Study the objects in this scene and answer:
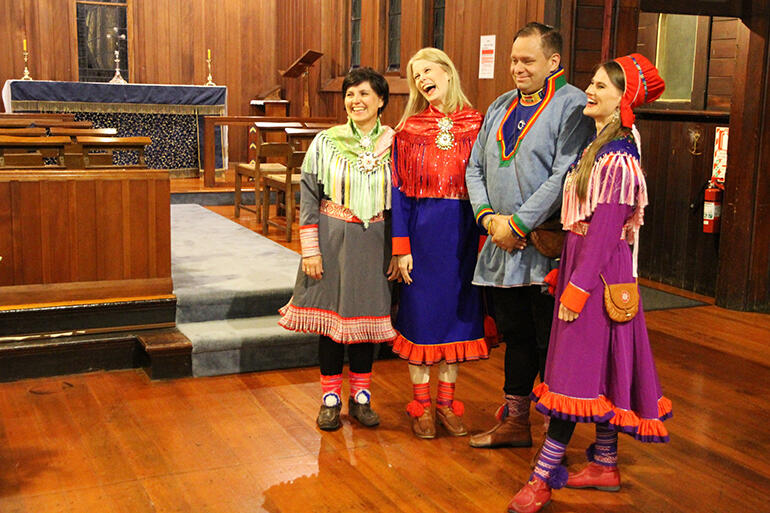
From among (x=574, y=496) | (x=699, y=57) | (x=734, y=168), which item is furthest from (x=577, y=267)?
(x=699, y=57)

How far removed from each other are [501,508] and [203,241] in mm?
3596

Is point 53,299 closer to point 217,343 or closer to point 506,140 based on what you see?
point 217,343

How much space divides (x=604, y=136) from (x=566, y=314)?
1.71ft

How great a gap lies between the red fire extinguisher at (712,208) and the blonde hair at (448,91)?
3047 mm

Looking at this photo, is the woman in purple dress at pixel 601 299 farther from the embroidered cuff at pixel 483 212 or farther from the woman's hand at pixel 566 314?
the embroidered cuff at pixel 483 212

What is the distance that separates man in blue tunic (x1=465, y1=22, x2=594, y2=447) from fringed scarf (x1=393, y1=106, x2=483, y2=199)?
0.23ft

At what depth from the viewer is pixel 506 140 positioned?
115 inches

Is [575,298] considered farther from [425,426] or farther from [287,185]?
[287,185]

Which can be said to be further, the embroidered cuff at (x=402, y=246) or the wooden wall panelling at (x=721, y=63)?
the wooden wall panelling at (x=721, y=63)

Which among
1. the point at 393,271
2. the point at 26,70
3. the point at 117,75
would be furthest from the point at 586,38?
the point at 26,70

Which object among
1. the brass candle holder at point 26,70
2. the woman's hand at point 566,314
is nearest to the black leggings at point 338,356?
the woman's hand at point 566,314

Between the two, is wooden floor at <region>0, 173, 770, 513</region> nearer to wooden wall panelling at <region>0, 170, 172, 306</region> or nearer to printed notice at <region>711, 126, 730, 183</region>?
wooden wall panelling at <region>0, 170, 172, 306</region>

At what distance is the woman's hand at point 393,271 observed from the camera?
3186mm

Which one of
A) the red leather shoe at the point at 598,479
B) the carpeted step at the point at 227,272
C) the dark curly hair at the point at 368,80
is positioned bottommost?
the red leather shoe at the point at 598,479
